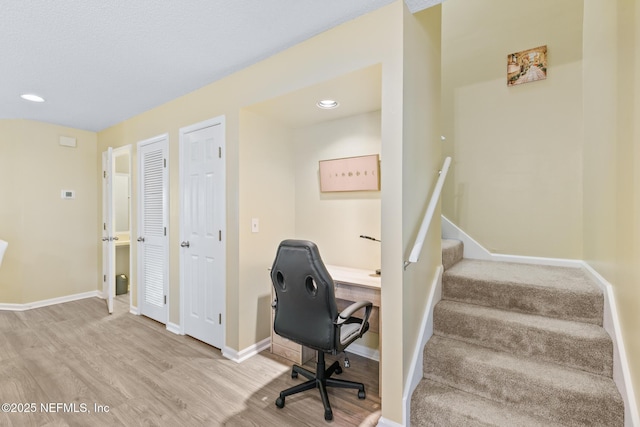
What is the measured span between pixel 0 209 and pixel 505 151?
624 centimetres

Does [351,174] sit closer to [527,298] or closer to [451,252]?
[451,252]

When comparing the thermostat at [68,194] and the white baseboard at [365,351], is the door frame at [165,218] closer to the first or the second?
the thermostat at [68,194]

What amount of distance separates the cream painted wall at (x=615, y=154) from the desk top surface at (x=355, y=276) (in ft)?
4.42

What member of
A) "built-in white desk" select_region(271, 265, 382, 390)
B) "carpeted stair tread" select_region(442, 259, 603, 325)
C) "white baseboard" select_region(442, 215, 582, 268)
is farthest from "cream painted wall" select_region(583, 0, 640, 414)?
"built-in white desk" select_region(271, 265, 382, 390)

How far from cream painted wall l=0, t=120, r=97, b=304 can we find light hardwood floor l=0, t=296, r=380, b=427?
3.62 ft

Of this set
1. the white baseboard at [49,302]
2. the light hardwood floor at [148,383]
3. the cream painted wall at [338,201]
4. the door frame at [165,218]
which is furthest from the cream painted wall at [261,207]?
the white baseboard at [49,302]

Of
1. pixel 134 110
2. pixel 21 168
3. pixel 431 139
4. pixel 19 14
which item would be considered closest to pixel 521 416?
pixel 431 139

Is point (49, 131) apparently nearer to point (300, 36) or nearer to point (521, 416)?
point (300, 36)

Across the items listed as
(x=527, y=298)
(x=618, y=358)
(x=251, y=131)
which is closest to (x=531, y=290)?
(x=527, y=298)

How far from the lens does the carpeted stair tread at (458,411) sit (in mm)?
1580

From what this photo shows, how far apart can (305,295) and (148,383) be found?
1.51 metres

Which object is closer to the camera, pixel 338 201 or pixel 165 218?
pixel 338 201

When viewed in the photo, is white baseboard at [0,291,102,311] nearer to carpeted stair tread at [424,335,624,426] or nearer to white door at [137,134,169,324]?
white door at [137,134,169,324]

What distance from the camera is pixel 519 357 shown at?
1849mm
